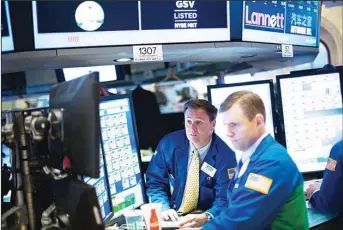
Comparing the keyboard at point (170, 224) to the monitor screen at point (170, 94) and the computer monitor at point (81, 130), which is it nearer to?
the computer monitor at point (81, 130)

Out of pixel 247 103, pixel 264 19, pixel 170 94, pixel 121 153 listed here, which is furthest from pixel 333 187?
pixel 170 94

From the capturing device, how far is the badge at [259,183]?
1.95 metres

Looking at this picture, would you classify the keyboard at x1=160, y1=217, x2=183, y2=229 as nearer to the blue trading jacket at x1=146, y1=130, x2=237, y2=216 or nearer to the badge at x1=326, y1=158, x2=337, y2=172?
the blue trading jacket at x1=146, y1=130, x2=237, y2=216

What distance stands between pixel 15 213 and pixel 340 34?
4.53 meters

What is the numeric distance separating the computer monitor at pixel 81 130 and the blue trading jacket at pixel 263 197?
2.86ft

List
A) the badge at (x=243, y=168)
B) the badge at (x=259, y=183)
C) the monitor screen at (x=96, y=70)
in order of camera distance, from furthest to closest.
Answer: the monitor screen at (x=96, y=70) → the badge at (x=243, y=168) → the badge at (x=259, y=183)

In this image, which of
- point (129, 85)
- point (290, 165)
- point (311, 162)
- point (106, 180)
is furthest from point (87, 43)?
point (129, 85)

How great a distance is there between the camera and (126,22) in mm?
2303

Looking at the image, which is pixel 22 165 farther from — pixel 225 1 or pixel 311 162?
pixel 311 162

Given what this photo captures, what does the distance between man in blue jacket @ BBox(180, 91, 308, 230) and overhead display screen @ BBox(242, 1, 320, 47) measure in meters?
0.73

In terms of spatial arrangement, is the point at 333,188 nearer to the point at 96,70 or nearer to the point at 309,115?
the point at 309,115

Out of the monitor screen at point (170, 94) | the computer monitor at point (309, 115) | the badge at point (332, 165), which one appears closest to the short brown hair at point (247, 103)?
the badge at point (332, 165)

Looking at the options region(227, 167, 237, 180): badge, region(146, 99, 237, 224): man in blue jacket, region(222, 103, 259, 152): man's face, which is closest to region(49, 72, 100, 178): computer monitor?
region(222, 103, 259, 152): man's face

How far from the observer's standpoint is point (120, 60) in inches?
→ 107
